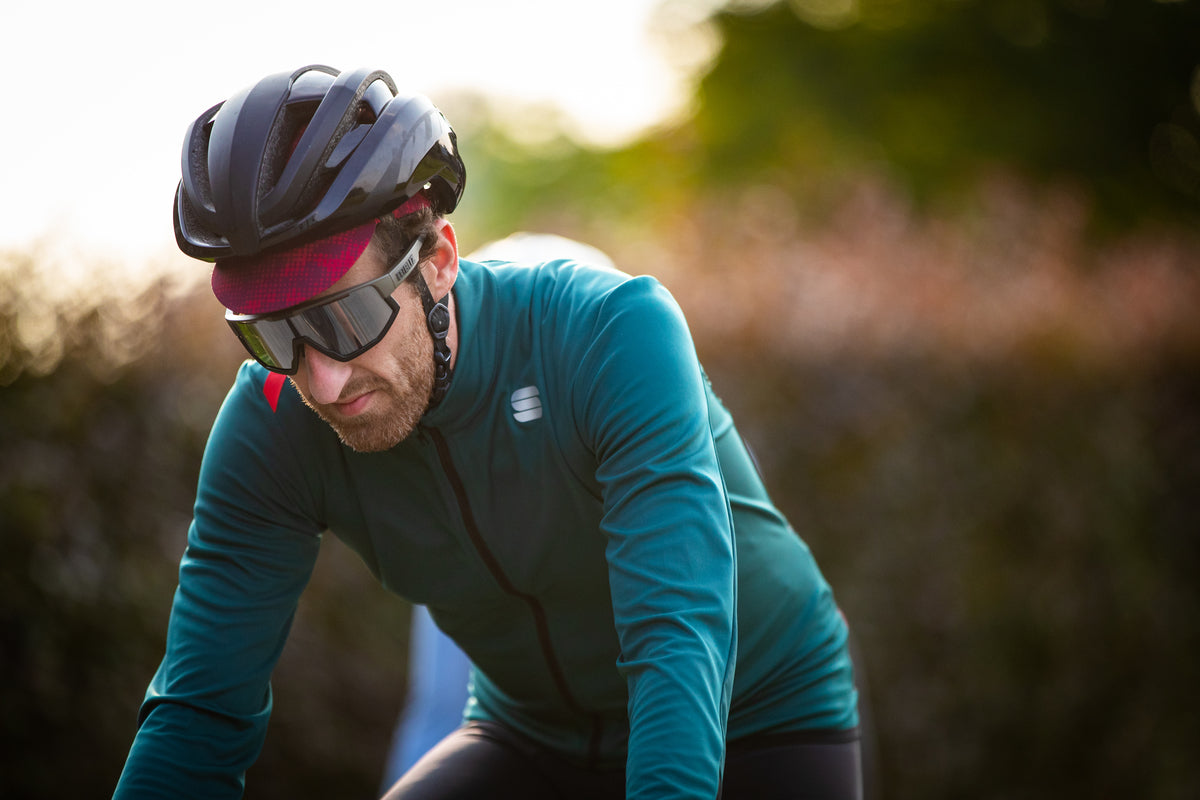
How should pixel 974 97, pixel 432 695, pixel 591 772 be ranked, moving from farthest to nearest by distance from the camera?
pixel 974 97 → pixel 432 695 → pixel 591 772

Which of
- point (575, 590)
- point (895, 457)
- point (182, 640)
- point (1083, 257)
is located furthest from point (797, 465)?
point (182, 640)

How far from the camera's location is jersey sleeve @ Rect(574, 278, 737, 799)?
1648 mm

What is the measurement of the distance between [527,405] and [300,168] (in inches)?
25.2

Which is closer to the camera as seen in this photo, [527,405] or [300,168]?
[300,168]

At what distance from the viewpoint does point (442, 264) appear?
2021 millimetres

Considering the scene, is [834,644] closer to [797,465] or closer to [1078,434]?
[797,465]

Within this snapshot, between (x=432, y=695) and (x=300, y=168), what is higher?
(x=300, y=168)

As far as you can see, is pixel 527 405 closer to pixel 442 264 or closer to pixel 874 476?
pixel 442 264

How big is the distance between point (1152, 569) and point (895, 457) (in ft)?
6.20

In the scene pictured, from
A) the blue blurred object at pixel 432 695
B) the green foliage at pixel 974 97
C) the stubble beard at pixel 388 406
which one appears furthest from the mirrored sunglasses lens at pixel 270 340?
the green foliage at pixel 974 97

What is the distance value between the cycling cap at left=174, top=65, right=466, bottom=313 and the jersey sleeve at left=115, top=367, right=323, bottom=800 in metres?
0.38

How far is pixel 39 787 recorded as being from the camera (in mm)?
4000

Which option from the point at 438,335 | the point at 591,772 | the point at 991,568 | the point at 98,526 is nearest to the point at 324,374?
the point at 438,335

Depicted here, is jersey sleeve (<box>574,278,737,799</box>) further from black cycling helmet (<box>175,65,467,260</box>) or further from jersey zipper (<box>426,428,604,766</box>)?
black cycling helmet (<box>175,65,467,260</box>)
